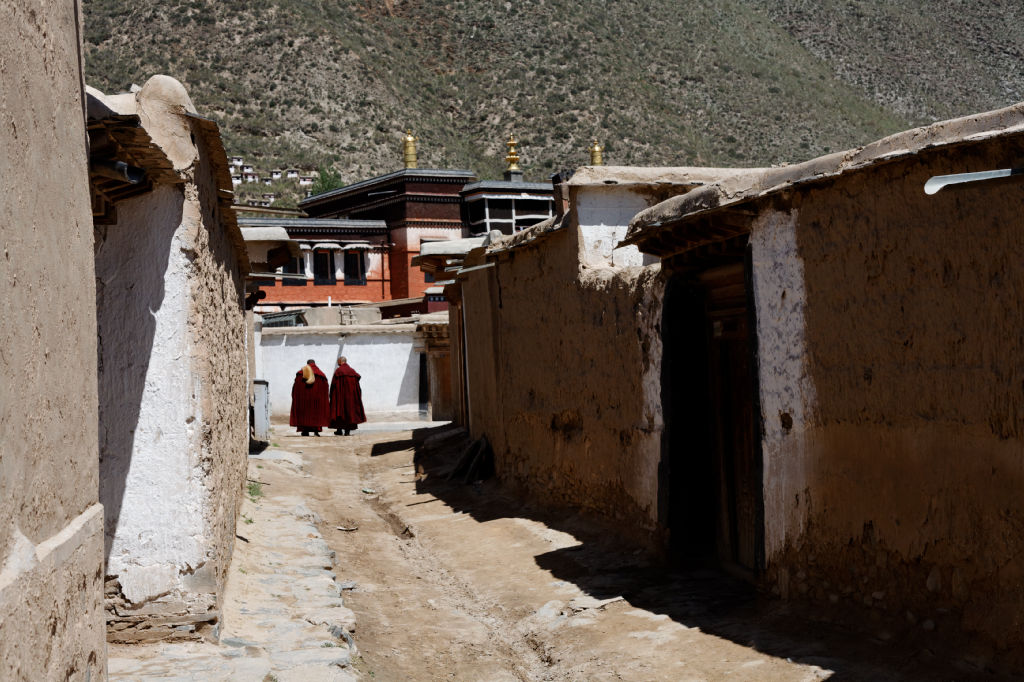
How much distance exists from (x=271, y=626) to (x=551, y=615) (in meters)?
1.78

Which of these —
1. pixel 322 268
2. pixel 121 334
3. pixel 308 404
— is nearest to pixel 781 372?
pixel 121 334

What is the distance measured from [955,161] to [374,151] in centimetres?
5263

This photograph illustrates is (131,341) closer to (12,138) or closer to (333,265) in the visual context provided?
(12,138)

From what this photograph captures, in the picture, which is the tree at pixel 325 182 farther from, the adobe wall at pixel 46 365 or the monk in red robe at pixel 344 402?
the adobe wall at pixel 46 365

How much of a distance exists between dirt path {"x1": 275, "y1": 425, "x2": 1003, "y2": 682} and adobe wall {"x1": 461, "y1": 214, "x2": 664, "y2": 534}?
41 cm

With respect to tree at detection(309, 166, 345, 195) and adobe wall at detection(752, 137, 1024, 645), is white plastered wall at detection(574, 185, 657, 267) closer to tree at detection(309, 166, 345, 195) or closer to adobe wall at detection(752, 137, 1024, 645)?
adobe wall at detection(752, 137, 1024, 645)

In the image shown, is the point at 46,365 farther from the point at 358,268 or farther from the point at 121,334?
the point at 358,268

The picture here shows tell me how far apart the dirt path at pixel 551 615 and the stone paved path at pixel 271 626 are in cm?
28

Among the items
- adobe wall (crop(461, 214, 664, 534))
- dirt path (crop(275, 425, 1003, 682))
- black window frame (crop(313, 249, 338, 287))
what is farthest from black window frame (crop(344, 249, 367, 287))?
dirt path (crop(275, 425, 1003, 682))

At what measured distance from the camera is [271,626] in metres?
6.02

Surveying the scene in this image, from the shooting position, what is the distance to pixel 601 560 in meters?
8.01

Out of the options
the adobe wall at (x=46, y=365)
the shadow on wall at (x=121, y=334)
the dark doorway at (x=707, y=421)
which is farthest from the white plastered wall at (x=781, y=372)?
the adobe wall at (x=46, y=365)

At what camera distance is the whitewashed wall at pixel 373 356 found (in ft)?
80.5

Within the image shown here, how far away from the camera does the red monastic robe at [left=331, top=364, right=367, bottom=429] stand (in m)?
20.5
